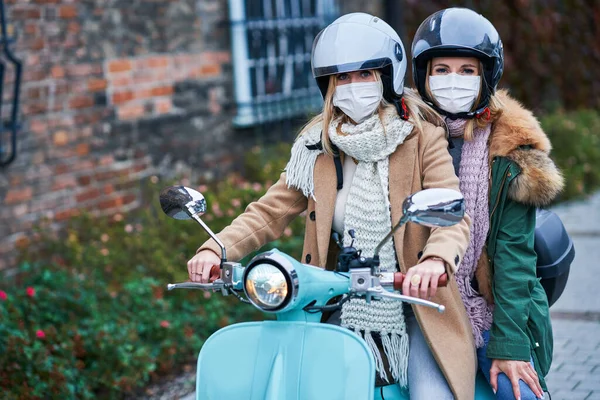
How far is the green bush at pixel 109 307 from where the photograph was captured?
425 cm

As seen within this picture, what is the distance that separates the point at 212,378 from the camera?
8.46 ft

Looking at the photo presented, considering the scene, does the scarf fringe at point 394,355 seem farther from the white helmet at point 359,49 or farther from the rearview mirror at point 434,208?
the white helmet at point 359,49

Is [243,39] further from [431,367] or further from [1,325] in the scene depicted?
[431,367]

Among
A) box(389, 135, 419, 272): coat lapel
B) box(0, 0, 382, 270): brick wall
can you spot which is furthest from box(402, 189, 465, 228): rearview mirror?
box(0, 0, 382, 270): brick wall

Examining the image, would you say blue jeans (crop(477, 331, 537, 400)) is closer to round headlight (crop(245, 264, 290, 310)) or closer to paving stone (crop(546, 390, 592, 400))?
round headlight (crop(245, 264, 290, 310))

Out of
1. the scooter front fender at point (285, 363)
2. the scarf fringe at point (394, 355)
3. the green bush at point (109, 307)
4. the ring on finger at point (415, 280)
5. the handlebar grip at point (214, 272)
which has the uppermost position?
the ring on finger at point (415, 280)

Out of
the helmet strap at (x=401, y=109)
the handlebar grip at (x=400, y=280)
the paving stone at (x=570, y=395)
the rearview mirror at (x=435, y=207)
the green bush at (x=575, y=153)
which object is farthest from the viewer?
the green bush at (x=575, y=153)

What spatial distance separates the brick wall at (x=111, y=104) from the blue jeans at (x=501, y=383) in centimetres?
341

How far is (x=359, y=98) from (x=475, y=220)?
52 cm

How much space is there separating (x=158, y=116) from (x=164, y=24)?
679 millimetres

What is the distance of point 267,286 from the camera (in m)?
2.34

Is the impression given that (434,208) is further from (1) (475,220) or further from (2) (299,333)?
(1) (475,220)

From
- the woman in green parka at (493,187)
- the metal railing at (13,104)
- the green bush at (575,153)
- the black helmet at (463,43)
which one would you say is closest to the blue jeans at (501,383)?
the woman in green parka at (493,187)

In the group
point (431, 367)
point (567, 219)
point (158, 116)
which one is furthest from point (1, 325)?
point (567, 219)
